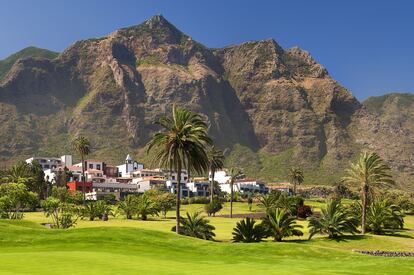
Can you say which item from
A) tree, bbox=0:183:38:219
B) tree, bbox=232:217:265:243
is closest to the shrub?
tree, bbox=232:217:265:243

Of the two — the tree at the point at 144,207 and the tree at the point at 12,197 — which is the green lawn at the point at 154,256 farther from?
the tree at the point at 144,207

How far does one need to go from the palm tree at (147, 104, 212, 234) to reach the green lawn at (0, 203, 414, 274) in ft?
45.6

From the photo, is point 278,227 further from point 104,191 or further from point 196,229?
point 104,191

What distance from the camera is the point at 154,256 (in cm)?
3388

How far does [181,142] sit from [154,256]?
2449cm

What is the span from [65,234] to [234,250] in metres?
13.8

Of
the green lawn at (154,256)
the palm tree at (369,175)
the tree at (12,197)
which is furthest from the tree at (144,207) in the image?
the green lawn at (154,256)

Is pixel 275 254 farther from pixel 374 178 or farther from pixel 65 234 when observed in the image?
pixel 374 178

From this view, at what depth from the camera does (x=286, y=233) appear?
192ft

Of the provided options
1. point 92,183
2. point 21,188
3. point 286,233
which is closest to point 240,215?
point 21,188

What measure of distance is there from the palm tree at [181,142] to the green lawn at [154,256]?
45.6 feet

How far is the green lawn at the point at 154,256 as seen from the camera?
985 inches

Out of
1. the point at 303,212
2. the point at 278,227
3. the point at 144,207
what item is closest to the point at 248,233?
the point at 278,227

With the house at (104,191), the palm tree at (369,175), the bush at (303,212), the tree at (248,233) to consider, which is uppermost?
the palm tree at (369,175)
